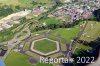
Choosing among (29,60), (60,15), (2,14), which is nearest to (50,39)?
(29,60)

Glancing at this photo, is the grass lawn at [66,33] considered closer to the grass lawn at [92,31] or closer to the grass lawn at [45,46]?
the grass lawn at [92,31]

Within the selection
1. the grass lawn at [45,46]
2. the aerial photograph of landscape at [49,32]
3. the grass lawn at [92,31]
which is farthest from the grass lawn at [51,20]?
the grass lawn at [45,46]

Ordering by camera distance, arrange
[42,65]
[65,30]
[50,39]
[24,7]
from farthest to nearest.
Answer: [24,7] < [65,30] < [50,39] < [42,65]

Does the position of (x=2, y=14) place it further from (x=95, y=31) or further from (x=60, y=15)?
(x=95, y=31)

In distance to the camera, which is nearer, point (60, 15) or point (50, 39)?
point (50, 39)

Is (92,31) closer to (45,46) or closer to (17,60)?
(45,46)

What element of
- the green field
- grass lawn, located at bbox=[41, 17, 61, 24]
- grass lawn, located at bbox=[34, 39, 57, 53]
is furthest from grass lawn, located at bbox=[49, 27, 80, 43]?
the green field

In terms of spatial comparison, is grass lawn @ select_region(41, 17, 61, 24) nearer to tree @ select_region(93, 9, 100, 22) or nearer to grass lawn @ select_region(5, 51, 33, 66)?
tree @ select_region(93, 9, 100, 22)

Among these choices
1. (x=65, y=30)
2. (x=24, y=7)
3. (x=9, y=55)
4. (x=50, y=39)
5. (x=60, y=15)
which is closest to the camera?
(x=9, y=55)
